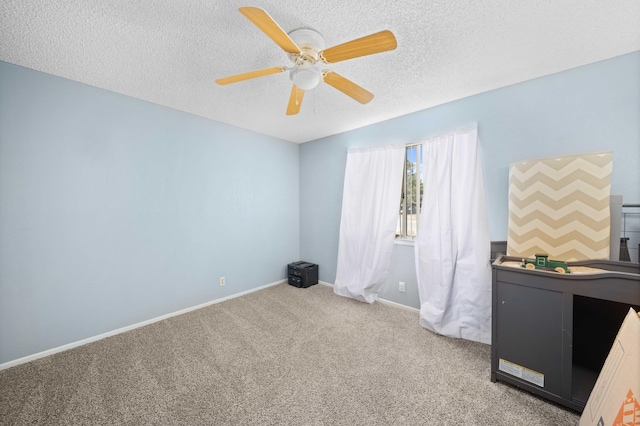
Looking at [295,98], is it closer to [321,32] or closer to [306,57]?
[306,57]

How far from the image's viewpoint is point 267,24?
111cm

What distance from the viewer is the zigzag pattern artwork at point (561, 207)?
161cm

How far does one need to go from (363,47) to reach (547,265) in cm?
183

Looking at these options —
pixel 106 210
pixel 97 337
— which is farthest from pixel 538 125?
pixel 97 337

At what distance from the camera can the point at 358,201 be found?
3240 mm

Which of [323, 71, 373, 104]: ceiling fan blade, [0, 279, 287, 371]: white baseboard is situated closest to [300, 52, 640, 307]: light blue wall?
[323, 71, 373, 104]: ceiling fan blade

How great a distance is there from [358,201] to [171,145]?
244 cm

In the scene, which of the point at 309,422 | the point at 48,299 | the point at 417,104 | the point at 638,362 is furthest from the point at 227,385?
the point at 417,104

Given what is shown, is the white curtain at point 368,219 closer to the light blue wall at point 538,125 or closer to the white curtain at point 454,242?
the light blue wall at point 538,125

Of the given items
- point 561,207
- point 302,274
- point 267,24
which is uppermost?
point 267,24

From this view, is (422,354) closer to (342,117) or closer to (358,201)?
(358,201)

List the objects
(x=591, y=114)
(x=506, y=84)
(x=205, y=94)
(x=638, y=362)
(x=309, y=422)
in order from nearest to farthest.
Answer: (x=638, y=362)
(x=309, y=422)
(x=591, y=114)
(x=506, y=84)
(x=205, y=94)

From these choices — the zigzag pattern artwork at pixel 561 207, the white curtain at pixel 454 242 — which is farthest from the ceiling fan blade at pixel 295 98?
the zigzag pattern artwork at pixel 561 207

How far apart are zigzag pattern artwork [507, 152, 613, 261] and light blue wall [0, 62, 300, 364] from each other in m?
3.15
